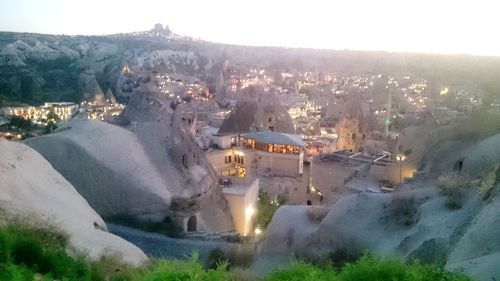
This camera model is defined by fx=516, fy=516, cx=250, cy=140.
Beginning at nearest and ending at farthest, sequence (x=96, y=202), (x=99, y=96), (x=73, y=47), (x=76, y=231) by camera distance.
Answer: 1. (x=76, y=231)
2. (x=96, y=202)
3. (x=99, y=96)
4. (x=73, y=47)

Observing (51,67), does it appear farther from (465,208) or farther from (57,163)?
(465,208)

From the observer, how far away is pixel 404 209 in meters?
12.6

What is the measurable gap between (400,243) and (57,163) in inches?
437

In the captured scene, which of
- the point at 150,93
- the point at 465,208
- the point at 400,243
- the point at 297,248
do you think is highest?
the point at 150,93

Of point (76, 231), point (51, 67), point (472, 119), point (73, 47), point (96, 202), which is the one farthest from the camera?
point (73, 47)

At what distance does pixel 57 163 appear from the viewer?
54.9 ft

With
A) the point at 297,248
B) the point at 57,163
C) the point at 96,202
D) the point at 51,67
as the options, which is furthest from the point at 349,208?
the point at 51,67

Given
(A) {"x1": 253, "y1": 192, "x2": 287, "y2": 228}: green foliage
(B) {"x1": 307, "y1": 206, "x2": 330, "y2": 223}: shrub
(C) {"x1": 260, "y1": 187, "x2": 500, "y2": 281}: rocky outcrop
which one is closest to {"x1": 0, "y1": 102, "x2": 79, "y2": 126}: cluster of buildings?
(A) {"x1": 253, "y1": 192, "x2": 287, "y2": 228}: green foliage

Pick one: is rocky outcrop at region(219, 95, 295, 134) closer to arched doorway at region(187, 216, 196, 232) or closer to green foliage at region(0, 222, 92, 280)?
arched doorway at region(187, 216, 196, 232)

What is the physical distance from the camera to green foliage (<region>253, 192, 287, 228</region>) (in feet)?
66.3

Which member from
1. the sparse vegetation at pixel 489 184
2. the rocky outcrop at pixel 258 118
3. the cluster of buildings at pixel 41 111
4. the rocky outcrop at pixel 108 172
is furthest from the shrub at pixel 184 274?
the cluster of buildings at pixel 41 111

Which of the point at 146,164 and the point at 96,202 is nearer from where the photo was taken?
the point at 96,202

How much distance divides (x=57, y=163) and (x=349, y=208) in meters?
9.47

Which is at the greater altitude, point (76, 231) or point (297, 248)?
point (76, 231)
